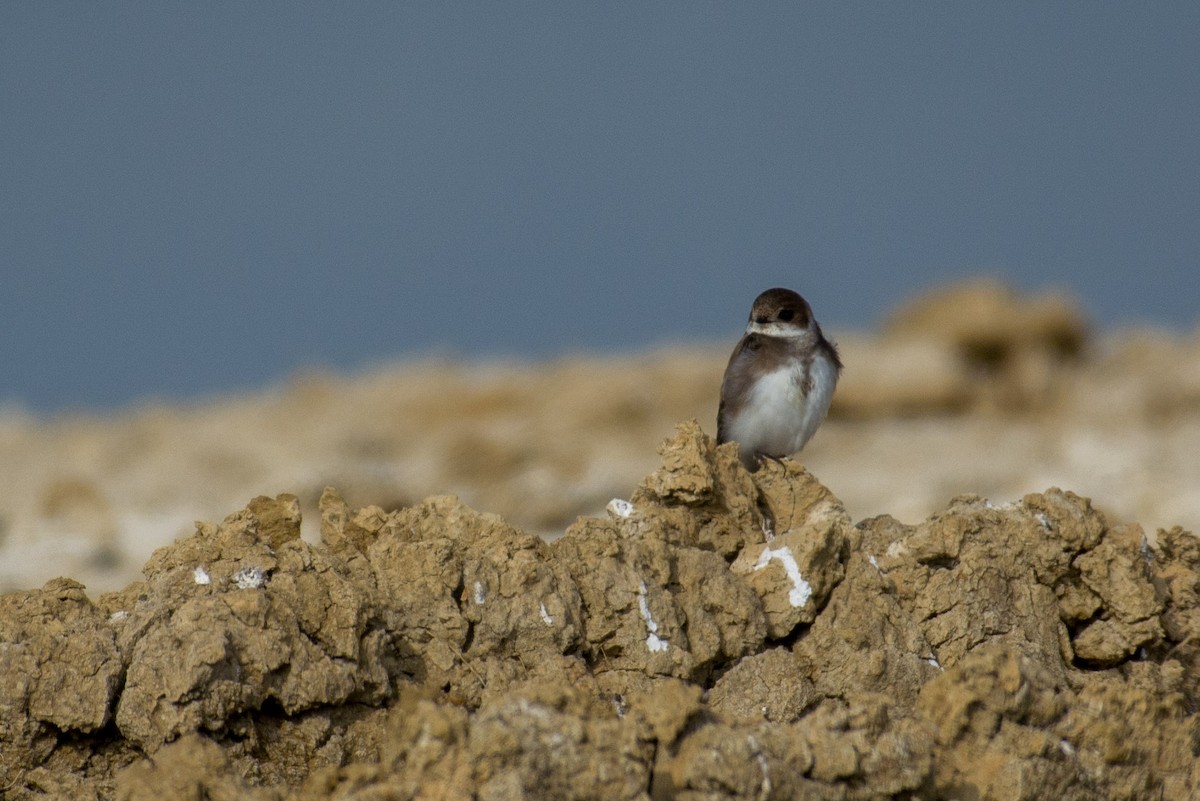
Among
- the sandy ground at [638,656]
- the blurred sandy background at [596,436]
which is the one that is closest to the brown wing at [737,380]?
the sandy ground at [638,656]

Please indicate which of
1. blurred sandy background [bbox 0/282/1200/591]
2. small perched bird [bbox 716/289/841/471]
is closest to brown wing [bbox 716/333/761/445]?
small perched bird [bbox 716/289/841/471]

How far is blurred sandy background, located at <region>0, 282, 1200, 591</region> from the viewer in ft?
51.2

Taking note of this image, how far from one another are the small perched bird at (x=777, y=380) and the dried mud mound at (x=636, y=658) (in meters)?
1.72

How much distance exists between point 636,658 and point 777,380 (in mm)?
3196

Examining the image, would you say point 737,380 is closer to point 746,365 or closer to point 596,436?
point 746,365

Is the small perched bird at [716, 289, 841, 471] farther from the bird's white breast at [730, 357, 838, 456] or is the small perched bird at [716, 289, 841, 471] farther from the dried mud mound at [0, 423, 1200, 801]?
the dried mud mound at [0, 423, 1200, 801]

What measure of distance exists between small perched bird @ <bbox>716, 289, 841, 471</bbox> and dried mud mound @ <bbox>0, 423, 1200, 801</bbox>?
1.72 meters

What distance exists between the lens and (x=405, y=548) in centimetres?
593

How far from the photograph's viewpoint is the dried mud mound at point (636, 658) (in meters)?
4.67

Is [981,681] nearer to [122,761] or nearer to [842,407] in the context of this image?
[122,761]

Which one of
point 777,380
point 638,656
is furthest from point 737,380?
point 638,656

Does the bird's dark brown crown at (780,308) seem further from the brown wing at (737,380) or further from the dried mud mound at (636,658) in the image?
the dried mud mound at (636,658)

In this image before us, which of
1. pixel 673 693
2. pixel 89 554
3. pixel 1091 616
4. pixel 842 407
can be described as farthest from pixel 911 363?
pixel 673 693

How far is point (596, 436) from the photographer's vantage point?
2362 cm
